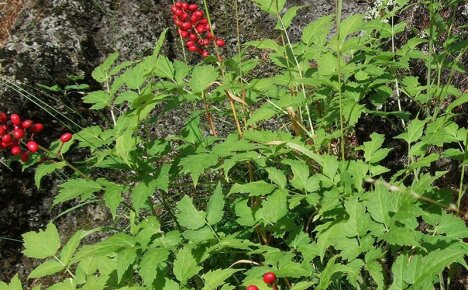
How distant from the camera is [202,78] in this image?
2383mm

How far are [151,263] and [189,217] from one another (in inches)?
11.5

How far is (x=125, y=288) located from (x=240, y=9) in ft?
10.2

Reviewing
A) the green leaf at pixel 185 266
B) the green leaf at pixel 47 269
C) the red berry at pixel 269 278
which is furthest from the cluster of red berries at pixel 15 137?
the red berry at pixel 269 278

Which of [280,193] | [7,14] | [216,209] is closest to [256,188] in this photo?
[280,193]

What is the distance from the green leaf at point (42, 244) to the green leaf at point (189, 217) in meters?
0.54

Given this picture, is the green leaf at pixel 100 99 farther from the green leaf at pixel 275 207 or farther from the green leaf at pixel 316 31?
the green leaf at pixel 316 31

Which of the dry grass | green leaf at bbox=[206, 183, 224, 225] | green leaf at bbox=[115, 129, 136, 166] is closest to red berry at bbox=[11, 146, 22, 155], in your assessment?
green leaf at bbox=[115, 129, 136, 166]

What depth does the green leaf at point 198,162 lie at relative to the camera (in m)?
2.09

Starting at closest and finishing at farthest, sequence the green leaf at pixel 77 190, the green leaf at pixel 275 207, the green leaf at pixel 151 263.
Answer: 1. the green leaf at pixel 151 263
2. the green leaf at pixel 275 207
3. the green leaf at pixel 77 190

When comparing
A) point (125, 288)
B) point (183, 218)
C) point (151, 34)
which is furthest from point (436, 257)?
point (151, 34)

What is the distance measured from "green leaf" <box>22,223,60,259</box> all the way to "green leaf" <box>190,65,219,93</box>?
0.85 meters

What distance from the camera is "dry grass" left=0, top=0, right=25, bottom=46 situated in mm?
4574

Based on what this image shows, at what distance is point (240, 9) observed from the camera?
4.68 meters

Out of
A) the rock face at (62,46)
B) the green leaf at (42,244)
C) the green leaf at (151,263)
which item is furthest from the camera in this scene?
the rock face at (62,46)
